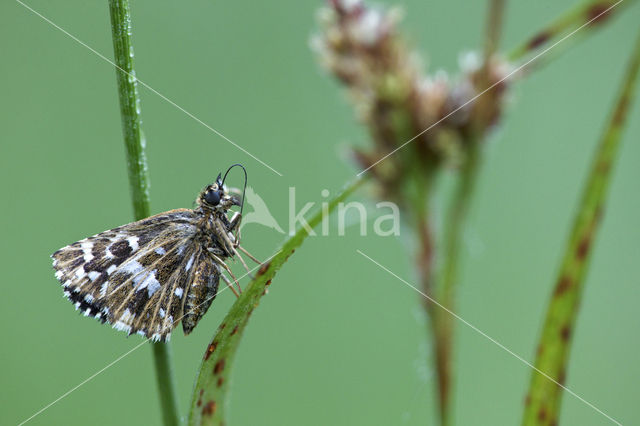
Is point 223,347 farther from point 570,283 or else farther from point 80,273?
point 80,273

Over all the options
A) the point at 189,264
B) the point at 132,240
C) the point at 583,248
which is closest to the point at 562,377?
the point at 583,248

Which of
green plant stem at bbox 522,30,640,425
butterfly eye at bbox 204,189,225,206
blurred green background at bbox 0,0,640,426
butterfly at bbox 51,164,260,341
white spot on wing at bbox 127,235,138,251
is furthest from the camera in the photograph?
blurred green background at bbox 0,0,640,426

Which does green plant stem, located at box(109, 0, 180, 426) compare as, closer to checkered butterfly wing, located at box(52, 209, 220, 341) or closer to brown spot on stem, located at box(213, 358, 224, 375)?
brown spot on stem, located at box(213, 358, 224, 375)

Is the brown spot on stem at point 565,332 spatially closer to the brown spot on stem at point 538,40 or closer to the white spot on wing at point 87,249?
the brown spot on stem at point 538,40

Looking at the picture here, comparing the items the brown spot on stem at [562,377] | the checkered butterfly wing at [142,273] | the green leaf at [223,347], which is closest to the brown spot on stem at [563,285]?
the brown spot on stem at [562,377]

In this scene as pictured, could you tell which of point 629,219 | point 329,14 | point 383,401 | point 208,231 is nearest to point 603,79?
point 629,219

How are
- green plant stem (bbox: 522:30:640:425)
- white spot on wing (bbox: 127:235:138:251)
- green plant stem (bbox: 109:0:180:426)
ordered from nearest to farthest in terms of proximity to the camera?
green plant stem (bbox: 522:30:640:425) → green plant stem (bbox: 109:0:180:426) → white spot on wing (bbox: 127:235:138:251)

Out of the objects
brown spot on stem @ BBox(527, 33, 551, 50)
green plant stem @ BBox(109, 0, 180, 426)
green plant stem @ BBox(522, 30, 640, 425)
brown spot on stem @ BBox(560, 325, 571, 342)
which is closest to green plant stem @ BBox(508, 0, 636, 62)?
brown spot on stem @ BBox(527, 33, 551, 50)

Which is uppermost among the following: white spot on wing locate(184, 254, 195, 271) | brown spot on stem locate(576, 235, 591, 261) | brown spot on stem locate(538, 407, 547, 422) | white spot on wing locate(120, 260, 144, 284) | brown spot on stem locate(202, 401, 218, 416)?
white spot on wing locate(184, 254, 195, 271)

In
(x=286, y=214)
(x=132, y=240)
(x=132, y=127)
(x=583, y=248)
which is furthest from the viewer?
(x=286, y=214)
